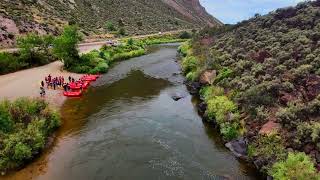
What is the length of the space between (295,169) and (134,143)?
45.6 feet

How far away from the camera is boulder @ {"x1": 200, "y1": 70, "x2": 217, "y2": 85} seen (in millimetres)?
49344

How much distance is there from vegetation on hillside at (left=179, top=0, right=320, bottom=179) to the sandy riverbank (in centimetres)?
1862

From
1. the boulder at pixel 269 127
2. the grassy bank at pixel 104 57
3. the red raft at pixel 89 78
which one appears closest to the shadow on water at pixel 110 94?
the red raft at pixel 89 78

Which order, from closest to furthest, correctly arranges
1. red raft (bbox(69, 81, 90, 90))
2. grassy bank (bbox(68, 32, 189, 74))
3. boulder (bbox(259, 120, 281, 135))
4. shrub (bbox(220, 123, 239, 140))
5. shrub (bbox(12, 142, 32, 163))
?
shrub (bbox(12, 142, 32, 163))
boulder (bbox(259, 120, 281, 135))
shrub (bbox(220, 123, 239, 140))
red raft (bbox(69, 81, 90, 90))
grassy bank (bbox(68, 32, 189, 74))

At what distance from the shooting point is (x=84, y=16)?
121 m

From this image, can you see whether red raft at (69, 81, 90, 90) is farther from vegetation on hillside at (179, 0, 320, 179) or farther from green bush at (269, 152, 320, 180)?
green bush at (269, 152, 320, 180)

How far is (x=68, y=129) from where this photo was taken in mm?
36125

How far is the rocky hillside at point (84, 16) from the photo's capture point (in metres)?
82.1

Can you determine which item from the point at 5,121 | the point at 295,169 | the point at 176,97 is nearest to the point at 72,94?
the point at 176,97

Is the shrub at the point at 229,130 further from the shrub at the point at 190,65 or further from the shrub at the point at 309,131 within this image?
the shrub at the point at 190,65

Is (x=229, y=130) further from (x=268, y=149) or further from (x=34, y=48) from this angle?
(x=34, y=48)

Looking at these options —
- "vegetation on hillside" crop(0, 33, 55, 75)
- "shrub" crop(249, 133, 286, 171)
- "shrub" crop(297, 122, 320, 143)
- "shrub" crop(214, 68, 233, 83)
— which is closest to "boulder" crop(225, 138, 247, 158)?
"shrub" crop(249, 133, 286, 171)

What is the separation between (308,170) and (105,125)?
20127mm

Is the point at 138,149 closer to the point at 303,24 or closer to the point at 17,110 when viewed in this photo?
the point at 17,110
